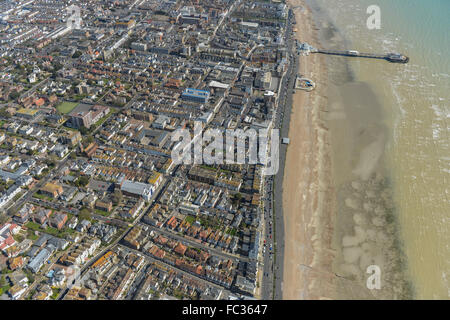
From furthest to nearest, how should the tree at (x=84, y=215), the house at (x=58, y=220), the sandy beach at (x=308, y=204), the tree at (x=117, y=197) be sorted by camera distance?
the tree at (x=117, y=197), the tree at (x=84, y=215), the house at (x=58, y=220), the sandy beach at (x=308, y=204)

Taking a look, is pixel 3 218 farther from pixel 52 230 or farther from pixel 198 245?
pixel 198 245

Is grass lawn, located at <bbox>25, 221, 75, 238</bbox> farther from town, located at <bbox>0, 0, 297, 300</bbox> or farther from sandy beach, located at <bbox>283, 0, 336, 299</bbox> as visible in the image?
sandy beach, located at <bbox>283, 0, 336, 299</bbox>

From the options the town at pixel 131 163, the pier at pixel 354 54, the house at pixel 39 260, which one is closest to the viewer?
the house at pixel 39 260

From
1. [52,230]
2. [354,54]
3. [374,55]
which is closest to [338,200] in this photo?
[52,230]

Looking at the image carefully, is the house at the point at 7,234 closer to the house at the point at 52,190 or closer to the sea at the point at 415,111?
the house at the point at 52,190

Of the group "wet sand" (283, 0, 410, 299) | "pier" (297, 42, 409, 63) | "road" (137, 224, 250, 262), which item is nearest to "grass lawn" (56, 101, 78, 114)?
"road" (137, 224, 250, 262)

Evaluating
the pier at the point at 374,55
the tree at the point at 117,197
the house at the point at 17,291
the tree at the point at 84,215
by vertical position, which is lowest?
the house at the point at 17,291

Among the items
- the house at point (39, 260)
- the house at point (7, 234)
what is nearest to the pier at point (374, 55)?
the house at point (39, 260)
